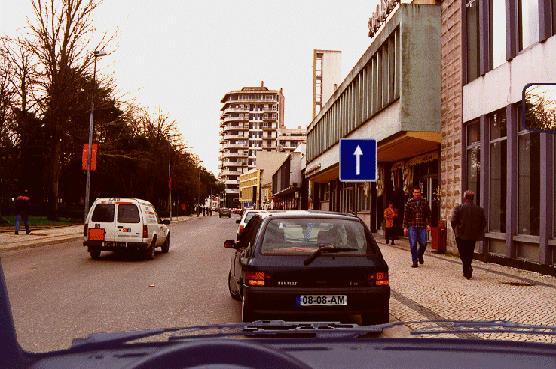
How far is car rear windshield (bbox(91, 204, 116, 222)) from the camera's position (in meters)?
18.5

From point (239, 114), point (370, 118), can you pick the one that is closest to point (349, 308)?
point (370, 118)

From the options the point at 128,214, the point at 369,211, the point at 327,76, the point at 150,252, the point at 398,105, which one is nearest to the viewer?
the point at 128,214

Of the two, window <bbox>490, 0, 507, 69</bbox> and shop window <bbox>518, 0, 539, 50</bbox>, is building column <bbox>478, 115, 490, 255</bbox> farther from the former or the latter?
shop window <bbox>518, 0, 539, 50</bbox>

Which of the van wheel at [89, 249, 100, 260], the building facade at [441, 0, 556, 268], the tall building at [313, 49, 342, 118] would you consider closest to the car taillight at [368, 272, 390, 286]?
the building facade at [441, 0, 556, 268]

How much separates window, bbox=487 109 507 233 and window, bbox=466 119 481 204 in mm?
806

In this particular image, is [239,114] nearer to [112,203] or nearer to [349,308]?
[112,203]

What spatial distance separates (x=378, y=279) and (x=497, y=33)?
12758 mm

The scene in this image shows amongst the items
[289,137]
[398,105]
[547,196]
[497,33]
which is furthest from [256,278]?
[289,137]

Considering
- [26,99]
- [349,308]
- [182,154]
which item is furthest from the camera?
[182,154]

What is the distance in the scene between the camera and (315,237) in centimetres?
784

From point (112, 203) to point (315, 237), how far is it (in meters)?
12.0

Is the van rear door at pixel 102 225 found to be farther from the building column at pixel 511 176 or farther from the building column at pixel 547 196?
the building column at pixel 547 196

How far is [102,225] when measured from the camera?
60.4ft

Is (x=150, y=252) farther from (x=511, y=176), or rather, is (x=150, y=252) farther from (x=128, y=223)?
(x=511, y=176)
